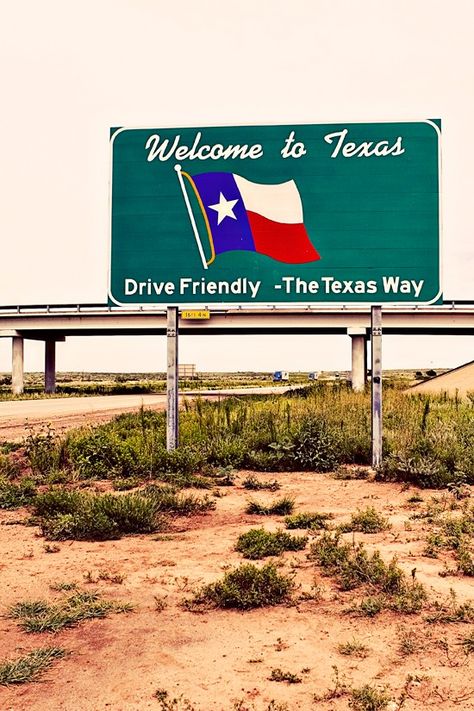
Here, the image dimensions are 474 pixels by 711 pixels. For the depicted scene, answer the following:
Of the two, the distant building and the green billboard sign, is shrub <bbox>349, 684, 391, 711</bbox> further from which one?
the distant building

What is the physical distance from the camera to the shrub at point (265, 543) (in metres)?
6.32

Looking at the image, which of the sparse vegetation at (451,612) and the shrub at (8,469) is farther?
the shrub at (8,469)

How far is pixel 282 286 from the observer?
12633 millimetres

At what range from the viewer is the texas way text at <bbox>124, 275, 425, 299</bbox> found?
12312 mm

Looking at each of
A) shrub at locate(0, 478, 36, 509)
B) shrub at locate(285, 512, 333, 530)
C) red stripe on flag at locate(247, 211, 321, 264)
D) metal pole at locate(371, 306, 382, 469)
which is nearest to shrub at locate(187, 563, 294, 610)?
shrub at locate(285, 512, 333, 530)

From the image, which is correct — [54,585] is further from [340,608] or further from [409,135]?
[409,135]

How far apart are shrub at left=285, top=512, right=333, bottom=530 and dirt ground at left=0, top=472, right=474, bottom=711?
528 mm

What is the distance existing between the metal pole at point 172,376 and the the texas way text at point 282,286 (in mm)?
489

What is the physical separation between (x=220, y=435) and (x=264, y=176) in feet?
17.7

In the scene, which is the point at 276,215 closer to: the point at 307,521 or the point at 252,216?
the point at 252,216

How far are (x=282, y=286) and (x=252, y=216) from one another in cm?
158

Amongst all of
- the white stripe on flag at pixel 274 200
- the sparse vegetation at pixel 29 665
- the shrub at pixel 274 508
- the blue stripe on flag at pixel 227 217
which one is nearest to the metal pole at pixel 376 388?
the white stripe on flag at pixel 274 200

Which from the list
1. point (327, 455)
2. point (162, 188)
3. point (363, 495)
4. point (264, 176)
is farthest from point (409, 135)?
point (363, 495)

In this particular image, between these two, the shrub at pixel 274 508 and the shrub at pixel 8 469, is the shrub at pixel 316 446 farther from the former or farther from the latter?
the shrub at pixel 8 469
